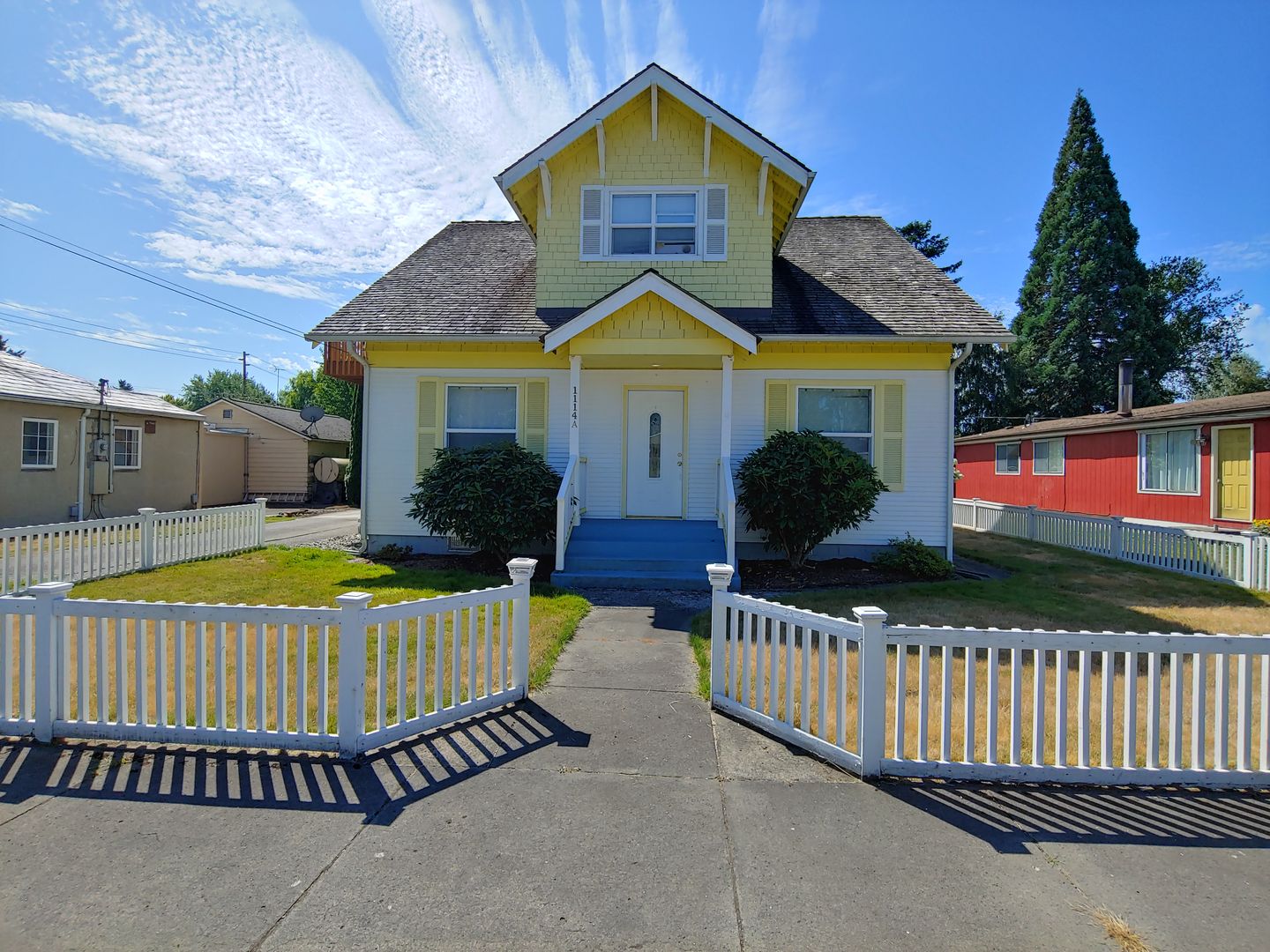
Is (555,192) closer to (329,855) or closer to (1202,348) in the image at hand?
(329,855)

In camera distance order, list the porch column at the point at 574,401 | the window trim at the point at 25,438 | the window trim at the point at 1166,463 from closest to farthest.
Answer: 1. the porch column at the point at 574,401
2. the window trim at the point at 1166,463
3. the window trim at the point at 25,438

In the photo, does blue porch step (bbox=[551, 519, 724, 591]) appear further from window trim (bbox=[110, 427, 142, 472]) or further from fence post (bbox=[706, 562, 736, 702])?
window trim (bbox=[110, 427, 142, 472])

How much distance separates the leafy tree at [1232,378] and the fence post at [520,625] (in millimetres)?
38390

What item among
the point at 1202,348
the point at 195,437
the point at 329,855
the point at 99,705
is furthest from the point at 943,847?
the point at 1202,348

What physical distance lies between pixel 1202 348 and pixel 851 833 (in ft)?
161

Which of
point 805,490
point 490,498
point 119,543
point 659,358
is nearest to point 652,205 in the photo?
point 659,358

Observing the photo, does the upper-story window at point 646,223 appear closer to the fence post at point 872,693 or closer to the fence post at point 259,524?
the fence post at point 259,524

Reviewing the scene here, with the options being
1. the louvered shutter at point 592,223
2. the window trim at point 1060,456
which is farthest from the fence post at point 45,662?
the window trim at point 1060,456

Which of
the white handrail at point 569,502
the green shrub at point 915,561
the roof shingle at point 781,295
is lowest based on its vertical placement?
the green shrub at point 915,561

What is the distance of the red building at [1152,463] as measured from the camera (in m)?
12.6

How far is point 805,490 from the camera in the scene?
884 cm

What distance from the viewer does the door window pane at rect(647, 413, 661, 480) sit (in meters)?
10.5

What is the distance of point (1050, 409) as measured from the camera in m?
32.6

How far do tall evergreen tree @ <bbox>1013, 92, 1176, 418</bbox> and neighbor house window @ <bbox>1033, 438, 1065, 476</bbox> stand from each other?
13934mm
